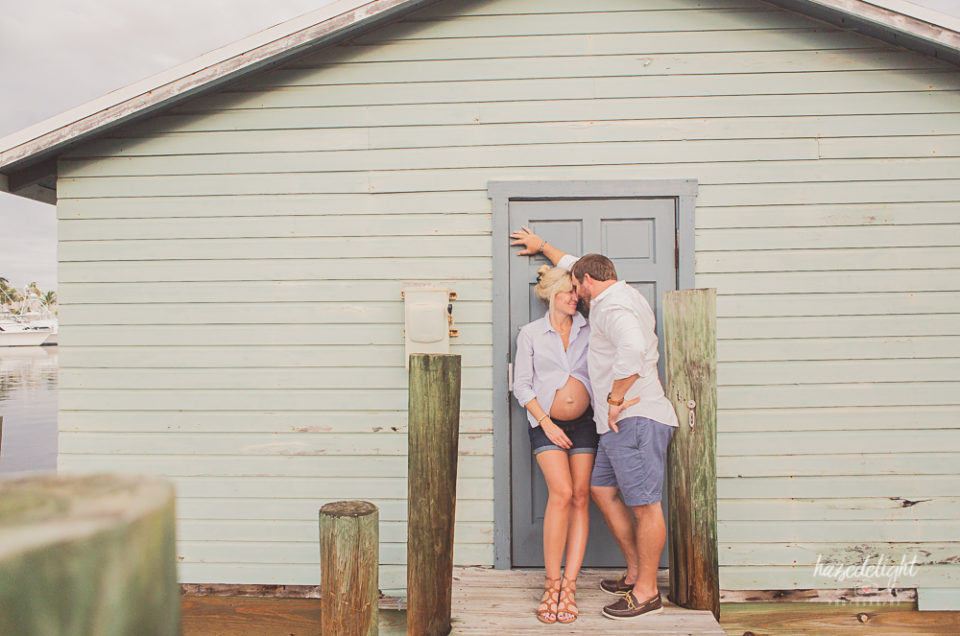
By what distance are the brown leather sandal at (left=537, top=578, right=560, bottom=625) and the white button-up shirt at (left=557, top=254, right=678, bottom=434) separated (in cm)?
92

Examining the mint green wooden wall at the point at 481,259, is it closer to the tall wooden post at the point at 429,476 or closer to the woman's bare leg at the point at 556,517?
the woman's bare leg at the point at 556,517

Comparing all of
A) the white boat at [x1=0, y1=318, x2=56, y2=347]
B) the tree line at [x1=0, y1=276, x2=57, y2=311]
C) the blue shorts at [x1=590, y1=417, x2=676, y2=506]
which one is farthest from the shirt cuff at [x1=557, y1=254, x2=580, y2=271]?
the tree line at [x1=0, y1=276, x2=57, y2=311]

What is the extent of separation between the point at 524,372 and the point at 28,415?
27614 mm

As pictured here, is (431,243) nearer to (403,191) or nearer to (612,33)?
(403,191)

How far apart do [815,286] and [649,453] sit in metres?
1.75

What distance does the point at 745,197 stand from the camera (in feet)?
13.3

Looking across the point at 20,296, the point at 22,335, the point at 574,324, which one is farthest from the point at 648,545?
the point at 20,296

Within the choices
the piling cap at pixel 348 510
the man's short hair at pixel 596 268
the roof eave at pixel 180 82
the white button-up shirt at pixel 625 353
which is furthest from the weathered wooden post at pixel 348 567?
the roof eave at pixel 180 82

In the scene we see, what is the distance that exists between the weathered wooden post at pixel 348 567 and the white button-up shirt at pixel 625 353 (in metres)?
1.50

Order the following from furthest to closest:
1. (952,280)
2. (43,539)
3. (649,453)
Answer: (952,280), (649,453), (43,539)

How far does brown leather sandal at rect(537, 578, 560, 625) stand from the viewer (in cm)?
332

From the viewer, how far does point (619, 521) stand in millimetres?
3539

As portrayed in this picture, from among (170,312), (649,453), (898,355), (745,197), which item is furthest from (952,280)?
(170,312)

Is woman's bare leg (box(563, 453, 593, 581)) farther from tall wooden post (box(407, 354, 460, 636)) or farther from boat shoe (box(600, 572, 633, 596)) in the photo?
tall wooden post (box(407, 354, 460, 636))
